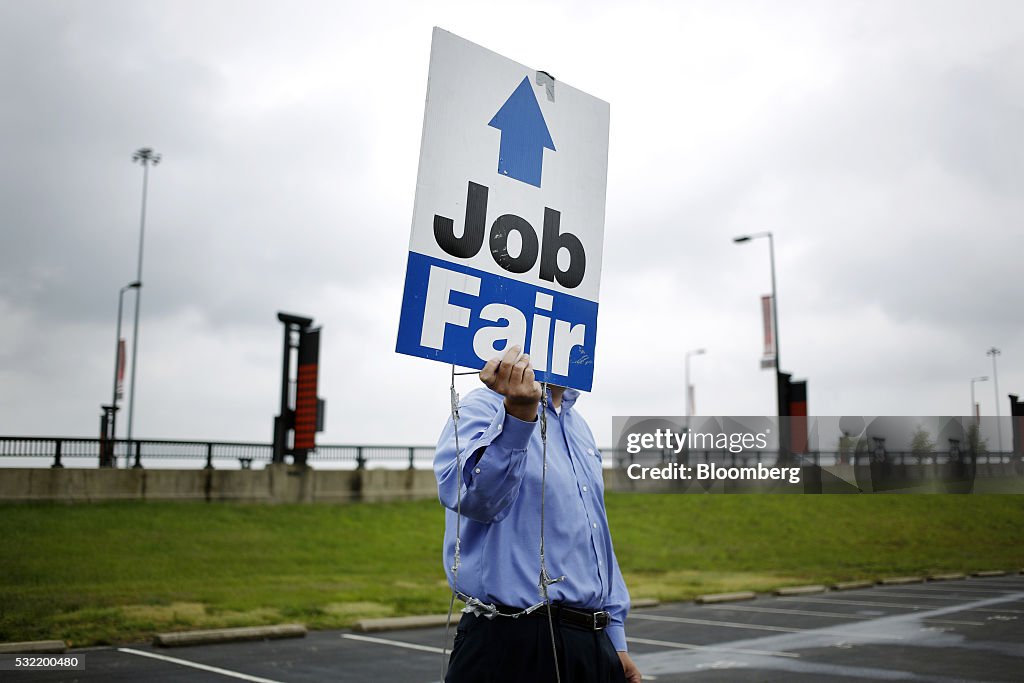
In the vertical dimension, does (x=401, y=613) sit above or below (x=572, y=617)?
below

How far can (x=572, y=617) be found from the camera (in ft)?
8.83

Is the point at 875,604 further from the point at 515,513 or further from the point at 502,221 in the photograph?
the point at 502,221

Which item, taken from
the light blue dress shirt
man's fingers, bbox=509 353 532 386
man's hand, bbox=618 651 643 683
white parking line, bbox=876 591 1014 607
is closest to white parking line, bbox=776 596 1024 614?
white parking line, bbox=876 591 1014 607

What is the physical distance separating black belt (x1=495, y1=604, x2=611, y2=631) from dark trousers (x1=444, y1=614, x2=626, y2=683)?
0.05 ft

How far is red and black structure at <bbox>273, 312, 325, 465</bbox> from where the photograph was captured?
24188 millimetres

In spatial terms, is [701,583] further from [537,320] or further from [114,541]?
[537,320]

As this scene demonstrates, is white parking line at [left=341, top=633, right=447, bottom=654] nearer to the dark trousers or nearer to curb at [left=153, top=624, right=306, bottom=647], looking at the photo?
curb at [left=153, top=624, right=306, bottom=647]

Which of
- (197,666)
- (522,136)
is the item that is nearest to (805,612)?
(197,666)

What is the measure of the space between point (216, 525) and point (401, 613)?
846 centimetres

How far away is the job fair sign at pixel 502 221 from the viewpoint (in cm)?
264

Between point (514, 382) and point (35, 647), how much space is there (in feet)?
32.6

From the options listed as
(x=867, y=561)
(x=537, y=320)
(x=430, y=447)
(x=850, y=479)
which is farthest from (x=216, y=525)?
(x=537, y=320)

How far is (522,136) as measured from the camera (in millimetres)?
2988

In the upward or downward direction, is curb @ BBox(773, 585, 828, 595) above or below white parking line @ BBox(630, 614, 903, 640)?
below
